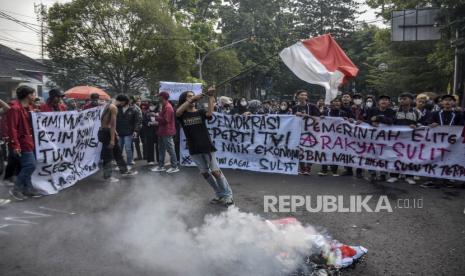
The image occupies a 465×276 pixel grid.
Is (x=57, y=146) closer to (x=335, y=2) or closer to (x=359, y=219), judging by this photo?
(x=359, y=219)

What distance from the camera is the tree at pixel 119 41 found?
2322 cm

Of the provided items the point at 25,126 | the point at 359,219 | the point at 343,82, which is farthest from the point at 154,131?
the point at 359,219

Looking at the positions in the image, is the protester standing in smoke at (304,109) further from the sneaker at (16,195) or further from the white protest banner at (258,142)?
the sneaker at (16,195)

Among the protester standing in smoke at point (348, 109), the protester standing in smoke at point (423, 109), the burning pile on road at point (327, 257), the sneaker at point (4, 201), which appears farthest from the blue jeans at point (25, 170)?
the protester standing in smoke at point (423, 109)

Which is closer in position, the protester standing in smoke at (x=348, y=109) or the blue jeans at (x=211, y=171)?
the blue jeans at (x=211, y=171)

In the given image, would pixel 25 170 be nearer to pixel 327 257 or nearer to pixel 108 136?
pixel 108 136

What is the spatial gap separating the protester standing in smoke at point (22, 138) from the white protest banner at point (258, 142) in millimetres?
3871

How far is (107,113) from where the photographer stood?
7410 millimetres

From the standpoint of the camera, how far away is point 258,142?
851 cm

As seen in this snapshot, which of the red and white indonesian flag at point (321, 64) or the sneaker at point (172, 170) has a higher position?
the red and white indonesian flag at point (321, 64)

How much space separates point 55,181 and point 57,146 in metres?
0.62

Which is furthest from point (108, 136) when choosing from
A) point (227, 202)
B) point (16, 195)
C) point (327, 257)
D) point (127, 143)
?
point (327, 257)

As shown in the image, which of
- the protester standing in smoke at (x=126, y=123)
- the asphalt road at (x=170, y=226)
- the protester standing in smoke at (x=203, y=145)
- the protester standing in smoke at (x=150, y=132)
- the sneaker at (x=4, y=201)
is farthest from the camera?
the protester standing in smoke at (x=150, y=132)

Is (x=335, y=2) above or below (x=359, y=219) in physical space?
above
